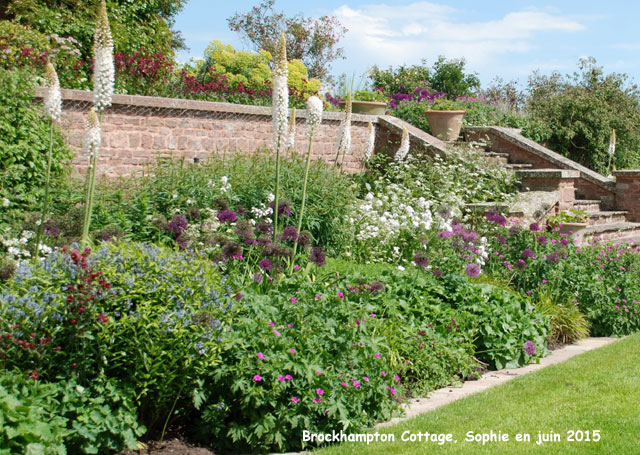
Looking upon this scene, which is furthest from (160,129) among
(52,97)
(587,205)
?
(587,205)

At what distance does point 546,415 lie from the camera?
170 inches

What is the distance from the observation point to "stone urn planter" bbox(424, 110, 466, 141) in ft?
43.5

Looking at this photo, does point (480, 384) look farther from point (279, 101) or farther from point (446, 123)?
point (446, 123)

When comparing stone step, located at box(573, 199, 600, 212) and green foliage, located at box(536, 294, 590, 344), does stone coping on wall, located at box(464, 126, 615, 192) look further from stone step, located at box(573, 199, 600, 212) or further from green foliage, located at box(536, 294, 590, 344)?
green foliage, located at box(536, 294, 590, 344)

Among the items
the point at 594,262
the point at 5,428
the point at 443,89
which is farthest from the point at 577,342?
the point at 443,89

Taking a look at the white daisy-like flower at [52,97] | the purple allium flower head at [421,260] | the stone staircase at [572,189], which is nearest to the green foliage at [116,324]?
the white daisy-like flower at [52,97]

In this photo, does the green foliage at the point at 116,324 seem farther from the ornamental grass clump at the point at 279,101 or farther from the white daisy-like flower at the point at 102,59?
the ornamental grass clump at the point at 279,101

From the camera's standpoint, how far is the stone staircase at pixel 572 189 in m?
11.2

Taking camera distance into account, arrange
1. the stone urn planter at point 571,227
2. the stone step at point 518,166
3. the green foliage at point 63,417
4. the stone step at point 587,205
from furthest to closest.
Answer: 1. the stone step at point 518,166
2. the stone step at point 587,205
3. the stone urn planter at point 571,227
4. the green foliage at point 63,417

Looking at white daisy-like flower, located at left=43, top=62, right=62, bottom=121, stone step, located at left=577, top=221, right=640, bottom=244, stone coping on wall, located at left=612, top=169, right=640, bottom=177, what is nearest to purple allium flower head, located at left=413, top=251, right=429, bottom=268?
white daisy-like flower, located at left=43, top=62, right=62, bottom=121

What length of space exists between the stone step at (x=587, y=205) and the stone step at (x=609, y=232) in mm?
592

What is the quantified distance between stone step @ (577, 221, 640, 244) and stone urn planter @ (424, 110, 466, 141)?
3.42 metres

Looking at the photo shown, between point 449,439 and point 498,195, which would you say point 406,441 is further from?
point 498,195

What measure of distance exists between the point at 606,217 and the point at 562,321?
606 centimetres
